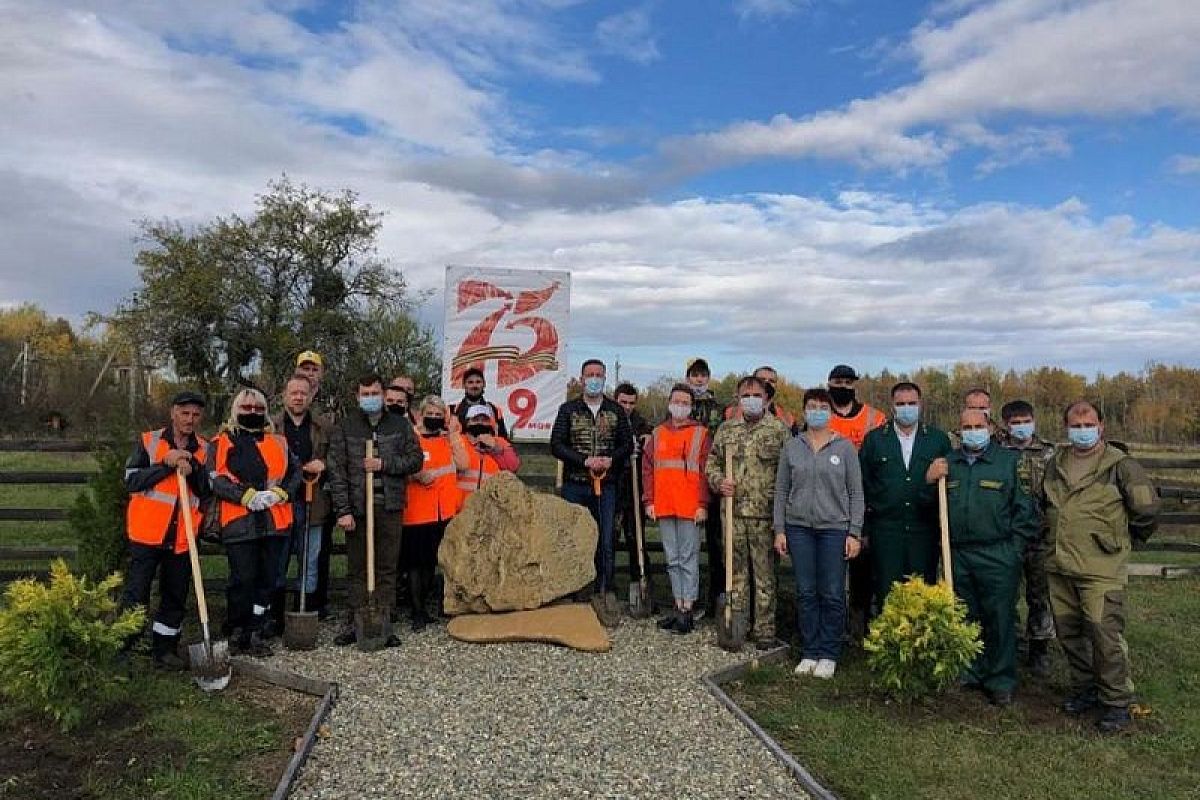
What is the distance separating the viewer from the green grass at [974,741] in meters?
4.71

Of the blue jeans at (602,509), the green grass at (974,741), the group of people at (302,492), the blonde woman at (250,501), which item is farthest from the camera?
the blue jeans at (602,509)

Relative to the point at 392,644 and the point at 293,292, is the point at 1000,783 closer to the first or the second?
the point at 392,644

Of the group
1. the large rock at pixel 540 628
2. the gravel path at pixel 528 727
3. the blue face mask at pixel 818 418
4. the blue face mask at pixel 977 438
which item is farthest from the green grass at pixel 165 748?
the blue face mask at pixel 977 438

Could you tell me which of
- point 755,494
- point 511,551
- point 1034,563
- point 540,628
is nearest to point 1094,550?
point 1034,563

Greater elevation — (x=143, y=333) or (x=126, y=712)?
(x=143, y=333)

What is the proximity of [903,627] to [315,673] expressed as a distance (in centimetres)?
404

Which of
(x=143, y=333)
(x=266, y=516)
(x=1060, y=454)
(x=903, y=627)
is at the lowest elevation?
(x=903, y=627)

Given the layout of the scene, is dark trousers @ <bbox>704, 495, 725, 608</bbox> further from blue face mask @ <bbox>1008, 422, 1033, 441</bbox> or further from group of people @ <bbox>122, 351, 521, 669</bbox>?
blue face mask @ <bbox>1008, 422, 1033, 441</bbox>

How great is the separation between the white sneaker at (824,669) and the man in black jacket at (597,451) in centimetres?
195

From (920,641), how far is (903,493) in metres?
1.35

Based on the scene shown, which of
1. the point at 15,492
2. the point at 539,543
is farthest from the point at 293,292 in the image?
the point at 539,543

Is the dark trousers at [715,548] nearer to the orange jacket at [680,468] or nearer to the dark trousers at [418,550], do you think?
the orange jacket at [680,468]

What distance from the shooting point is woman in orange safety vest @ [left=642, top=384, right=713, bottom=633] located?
24.8ft

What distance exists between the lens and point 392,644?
6.91m
